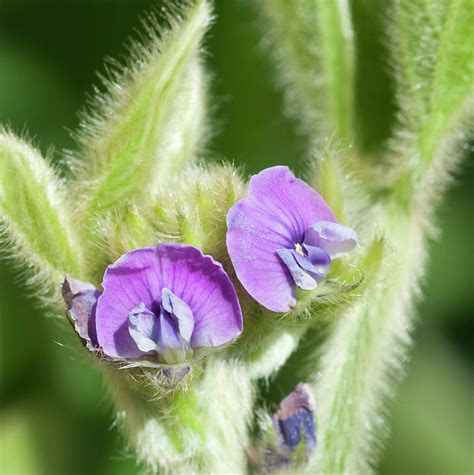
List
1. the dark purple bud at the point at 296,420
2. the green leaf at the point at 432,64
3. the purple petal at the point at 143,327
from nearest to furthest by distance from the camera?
the purple petal at the point at 143,327 < the dark purple bud at the point at 296,420 < the green leaf at the point at 432,64

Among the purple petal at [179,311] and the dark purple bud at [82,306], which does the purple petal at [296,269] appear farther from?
the dark purple bud at [82,306]

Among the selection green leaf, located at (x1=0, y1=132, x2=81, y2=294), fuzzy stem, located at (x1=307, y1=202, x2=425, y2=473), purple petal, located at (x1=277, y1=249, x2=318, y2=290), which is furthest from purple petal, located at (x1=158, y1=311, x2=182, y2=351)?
fuzzy stem, located at (x1=307, y1=202, x2=425, y2=473)

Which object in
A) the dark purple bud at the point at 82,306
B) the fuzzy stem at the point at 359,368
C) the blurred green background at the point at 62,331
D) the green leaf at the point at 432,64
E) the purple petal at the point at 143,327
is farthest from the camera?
the blurred green background at the point at 62,331

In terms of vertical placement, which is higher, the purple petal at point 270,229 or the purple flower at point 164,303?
the purple petal at point 270,229

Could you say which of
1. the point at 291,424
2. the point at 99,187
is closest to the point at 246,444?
the point at 291,424

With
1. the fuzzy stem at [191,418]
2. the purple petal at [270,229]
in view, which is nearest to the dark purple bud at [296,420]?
the fuzzy stem at [191,418]
